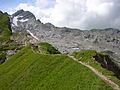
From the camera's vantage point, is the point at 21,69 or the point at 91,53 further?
the point at 21,69

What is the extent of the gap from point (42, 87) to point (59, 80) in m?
6.18

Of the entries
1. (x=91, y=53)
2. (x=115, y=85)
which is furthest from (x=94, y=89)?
(x=91, y=53)

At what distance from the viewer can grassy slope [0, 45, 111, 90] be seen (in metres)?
54.4

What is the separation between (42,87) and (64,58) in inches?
670

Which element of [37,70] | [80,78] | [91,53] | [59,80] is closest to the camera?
[80,78]

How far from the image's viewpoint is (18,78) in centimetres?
8406

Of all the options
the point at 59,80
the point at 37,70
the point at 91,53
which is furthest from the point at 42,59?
the point at 59,80

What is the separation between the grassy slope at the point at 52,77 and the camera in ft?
178

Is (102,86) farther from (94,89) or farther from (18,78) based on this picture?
(18,78)

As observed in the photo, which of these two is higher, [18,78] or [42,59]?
[42,59]

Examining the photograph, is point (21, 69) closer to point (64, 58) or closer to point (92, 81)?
point (64, 58)

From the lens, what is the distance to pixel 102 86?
4953cm

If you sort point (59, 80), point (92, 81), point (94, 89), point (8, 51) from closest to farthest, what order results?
point (94, 89)
point (92, 81)
point (59, 80)
point (8, 51)

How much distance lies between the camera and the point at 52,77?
69312 millimetres
